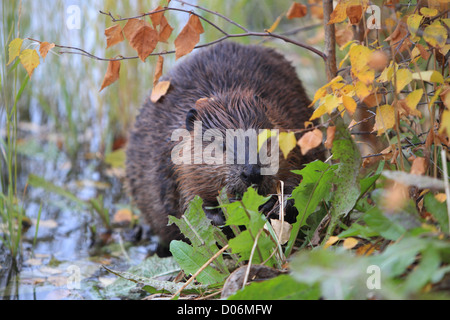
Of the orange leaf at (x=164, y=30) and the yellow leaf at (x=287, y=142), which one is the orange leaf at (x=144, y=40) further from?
the yellow leaf at (x=287, y=142)

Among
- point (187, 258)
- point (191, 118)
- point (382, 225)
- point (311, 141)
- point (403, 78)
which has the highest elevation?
point (403, 78)

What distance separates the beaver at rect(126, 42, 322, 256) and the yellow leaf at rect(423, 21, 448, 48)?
882 millimetres

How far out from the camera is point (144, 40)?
2213 mm

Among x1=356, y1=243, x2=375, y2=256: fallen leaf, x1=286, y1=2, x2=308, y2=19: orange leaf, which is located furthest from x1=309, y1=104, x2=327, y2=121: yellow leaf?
x1=286, y1=2, x2=308, y2=19: orange leaf

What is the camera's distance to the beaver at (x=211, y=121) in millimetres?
2543

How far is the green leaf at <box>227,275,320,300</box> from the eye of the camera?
163 cm

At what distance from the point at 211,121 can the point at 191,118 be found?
155 mm

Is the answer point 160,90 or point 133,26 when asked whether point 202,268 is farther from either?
point 160,90

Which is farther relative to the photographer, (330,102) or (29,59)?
(29,59)

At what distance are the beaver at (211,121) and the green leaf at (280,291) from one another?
2.03ft

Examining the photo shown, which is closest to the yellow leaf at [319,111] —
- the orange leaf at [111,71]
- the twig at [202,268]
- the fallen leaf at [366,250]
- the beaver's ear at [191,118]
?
the fallen leaf at [366,250]

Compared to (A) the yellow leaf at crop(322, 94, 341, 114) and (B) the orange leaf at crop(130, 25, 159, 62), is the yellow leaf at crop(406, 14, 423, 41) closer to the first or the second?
(A) the yellow leaf at crop(322, 94, 341, 114)

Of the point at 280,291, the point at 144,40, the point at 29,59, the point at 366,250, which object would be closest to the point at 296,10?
the point at 144,40

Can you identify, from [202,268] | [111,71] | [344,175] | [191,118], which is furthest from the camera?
[191,118]
